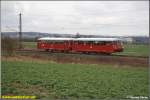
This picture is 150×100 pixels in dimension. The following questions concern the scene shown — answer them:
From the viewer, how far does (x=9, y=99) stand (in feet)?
32.4

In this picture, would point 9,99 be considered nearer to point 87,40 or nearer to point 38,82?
point 38,82

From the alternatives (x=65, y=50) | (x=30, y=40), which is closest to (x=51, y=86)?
(x=65, y=50)

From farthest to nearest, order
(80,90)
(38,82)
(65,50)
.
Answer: (65,50) → (38,82) → (80,90)

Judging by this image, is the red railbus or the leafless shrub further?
the red railbus

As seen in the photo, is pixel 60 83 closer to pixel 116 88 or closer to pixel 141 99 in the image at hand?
pixel 116 88

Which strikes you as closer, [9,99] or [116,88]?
[9,99]

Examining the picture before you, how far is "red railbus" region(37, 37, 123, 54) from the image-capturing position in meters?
39.5

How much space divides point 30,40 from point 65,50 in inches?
1986

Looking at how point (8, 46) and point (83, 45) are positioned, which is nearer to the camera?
point (8, 46)

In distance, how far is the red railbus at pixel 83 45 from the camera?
39531 millimetres

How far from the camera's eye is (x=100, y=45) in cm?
4000

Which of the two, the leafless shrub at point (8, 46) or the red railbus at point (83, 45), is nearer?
the leafless shrub at point (8, 46)

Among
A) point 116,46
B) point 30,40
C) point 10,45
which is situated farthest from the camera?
point 30,40

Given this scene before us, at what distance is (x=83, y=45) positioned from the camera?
42.1 meters
